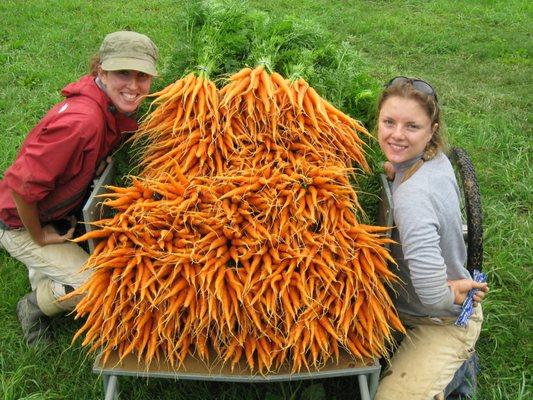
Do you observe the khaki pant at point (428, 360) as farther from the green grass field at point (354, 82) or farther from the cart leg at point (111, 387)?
the cart leg at point (111, 387)

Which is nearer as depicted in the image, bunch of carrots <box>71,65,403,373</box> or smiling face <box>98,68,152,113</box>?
bunch of carrots <box>71,65,403,373</box>

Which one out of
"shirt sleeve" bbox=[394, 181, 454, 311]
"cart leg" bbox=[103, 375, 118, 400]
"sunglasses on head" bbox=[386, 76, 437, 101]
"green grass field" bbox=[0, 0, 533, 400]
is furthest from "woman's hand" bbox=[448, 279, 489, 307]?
"cart leg" bbox=[103, 375, 118, 400]

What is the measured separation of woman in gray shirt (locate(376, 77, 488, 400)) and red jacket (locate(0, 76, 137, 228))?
4.09 feet

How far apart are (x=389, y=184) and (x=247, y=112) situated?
71 centimetres

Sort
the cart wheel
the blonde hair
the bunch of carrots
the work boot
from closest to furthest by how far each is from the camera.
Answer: the bunch of carrots → the blonde hair → the cart wheel → the work boot

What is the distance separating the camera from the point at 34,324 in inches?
115

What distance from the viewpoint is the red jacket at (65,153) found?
2396 mm

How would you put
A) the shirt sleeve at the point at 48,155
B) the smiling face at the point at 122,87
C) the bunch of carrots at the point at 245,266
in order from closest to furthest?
the bunch of carrots at the point at 245,266 → the shirt sleeve at the point at 48,155 → the smiling face at the point at 122,87

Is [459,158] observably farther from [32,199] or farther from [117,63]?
[32,199]

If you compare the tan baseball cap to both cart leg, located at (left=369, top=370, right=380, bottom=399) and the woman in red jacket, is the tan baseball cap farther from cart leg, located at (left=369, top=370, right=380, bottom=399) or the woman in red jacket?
cart leg, located at (left=369, top=370, right=380, bottom=399)

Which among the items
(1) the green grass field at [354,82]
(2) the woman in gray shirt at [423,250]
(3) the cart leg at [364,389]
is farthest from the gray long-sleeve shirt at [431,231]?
(1) the green grass field at [354,82]

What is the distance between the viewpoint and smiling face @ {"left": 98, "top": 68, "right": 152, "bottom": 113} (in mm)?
2645

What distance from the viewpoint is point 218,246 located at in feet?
7.11

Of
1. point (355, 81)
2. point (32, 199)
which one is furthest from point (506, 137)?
point (32, 199)
